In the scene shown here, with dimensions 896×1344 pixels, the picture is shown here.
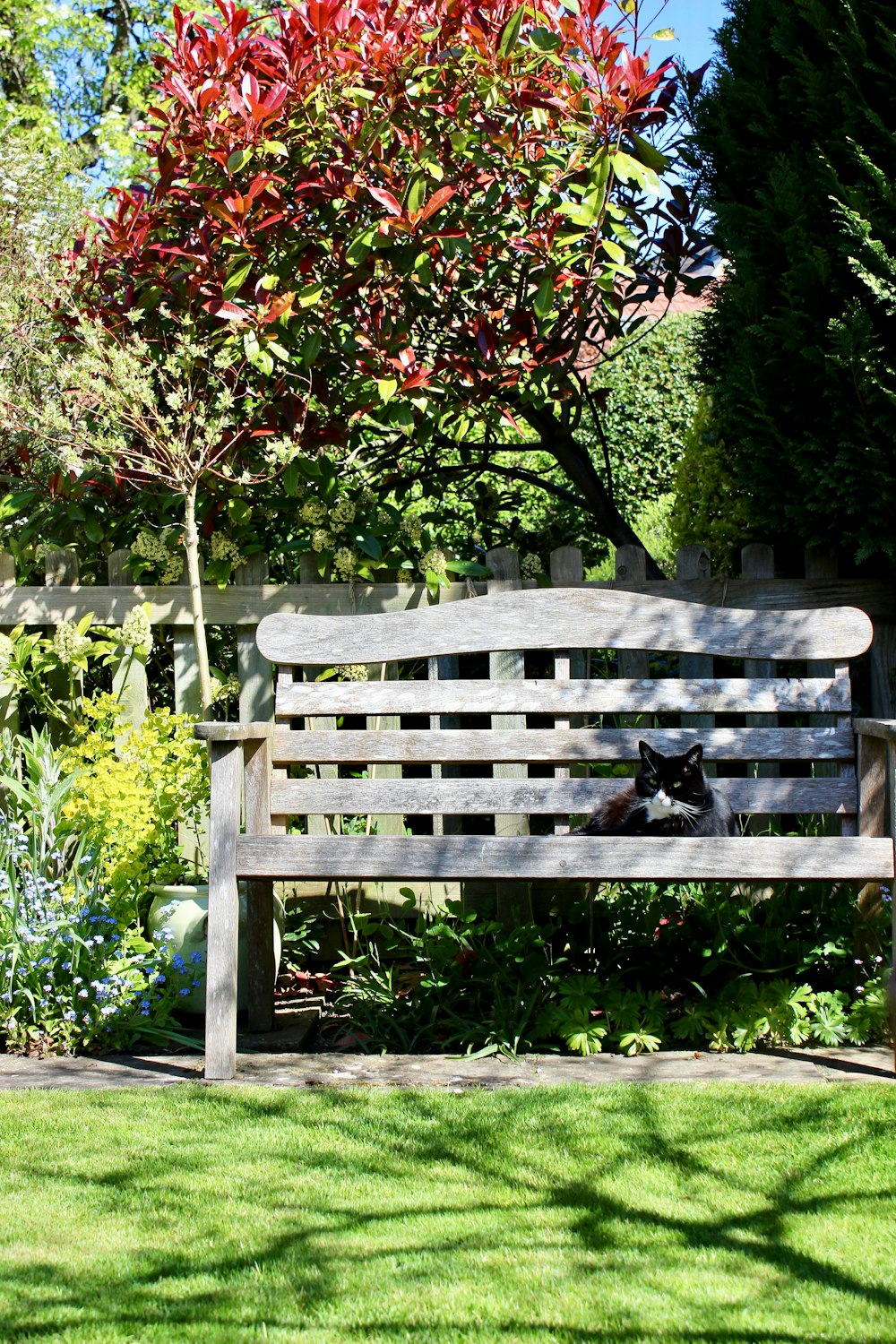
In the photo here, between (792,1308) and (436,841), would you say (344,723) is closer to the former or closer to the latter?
(436,841)

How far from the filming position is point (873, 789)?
344 cm

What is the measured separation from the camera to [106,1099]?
302 centimetres

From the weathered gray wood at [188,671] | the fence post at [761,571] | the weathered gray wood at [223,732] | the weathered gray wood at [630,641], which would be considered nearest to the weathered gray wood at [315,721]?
the weathered gray wood at [188,671]

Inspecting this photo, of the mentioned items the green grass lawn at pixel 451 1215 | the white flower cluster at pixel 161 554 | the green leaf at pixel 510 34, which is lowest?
the green grass lawn at pixel 451 1215

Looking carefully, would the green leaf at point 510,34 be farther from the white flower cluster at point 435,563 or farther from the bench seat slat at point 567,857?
the bench seat slat at point 567,857

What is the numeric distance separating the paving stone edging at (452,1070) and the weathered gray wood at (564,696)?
Answer: 0.99 m

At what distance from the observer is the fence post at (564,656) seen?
376 centimetres

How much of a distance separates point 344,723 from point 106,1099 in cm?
187

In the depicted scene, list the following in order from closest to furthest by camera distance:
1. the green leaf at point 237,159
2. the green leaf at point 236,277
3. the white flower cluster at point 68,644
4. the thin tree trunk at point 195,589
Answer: the green leaf at point 237,159, the green leaf at point 236,277, the thin tree trunk at point 195,589, the white flower cluster at point 68,644

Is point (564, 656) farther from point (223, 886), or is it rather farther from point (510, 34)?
point (510, 34)

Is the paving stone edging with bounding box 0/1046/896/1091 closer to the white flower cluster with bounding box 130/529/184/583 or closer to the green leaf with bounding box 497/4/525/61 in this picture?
the white flower cluster with bounding box 130/529/184/583

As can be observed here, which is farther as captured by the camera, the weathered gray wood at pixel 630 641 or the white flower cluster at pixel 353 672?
the white flower cluster at pixel 353 672

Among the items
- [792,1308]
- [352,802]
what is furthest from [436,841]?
[792,1308]

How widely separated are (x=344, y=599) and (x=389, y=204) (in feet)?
4.50
